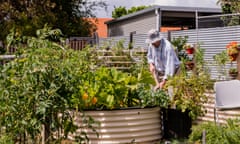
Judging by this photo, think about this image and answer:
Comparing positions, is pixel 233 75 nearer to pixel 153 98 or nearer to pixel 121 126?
pixel 153 98

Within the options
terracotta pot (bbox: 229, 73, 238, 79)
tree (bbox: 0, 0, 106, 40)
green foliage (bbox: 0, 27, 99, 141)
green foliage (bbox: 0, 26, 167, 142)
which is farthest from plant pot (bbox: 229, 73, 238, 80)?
tree (bbox: 0, 0, 106, 40)

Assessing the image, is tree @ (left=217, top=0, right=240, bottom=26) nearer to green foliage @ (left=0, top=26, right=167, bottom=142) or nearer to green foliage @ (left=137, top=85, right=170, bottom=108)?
green foliage @ (left=137, top=85, right=170, bottom=108)

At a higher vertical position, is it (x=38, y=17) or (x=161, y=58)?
(x=38, y=17)

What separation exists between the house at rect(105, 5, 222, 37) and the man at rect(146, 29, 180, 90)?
829 cm

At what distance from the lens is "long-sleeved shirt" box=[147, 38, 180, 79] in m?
5.20

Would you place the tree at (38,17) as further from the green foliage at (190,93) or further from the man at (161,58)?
the green foliage at (190,93)

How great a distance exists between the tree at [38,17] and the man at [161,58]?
12354 millimetres

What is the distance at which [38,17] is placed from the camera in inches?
712

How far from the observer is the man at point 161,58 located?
5207 millimetres

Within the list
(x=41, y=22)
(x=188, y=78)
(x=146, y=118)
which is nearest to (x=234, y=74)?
(x=188, y=78)

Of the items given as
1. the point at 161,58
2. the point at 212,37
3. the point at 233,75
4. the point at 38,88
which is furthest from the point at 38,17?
the point at 38,88

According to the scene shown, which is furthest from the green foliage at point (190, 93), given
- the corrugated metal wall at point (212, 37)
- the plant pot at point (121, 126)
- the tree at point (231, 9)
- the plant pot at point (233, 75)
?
the tree at point (231, 9)

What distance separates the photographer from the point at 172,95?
5.06 meters

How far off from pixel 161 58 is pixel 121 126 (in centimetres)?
105
